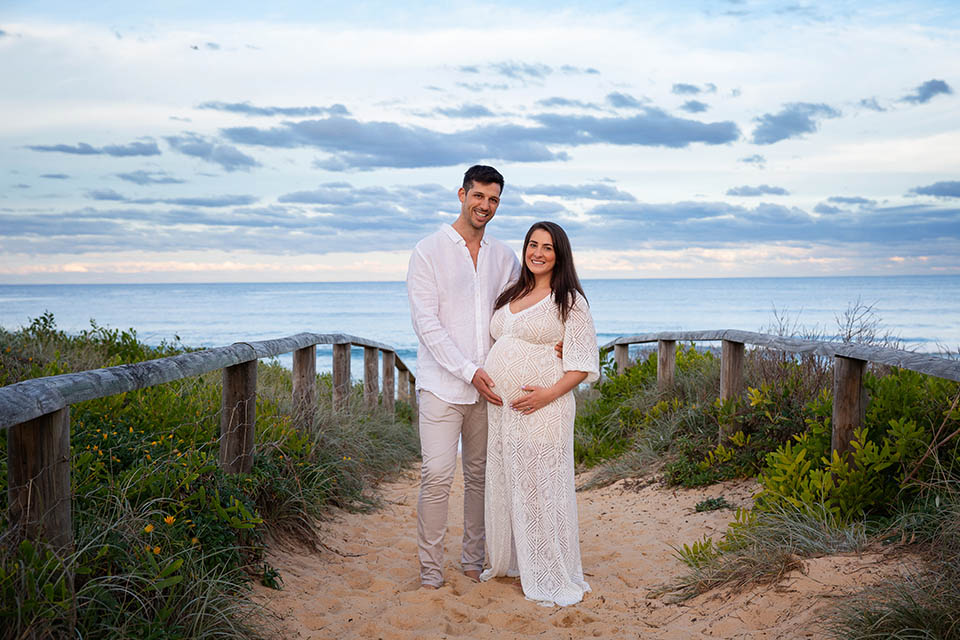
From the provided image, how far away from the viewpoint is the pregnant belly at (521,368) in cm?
415

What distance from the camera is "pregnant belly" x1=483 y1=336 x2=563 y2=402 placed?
13.6 feet

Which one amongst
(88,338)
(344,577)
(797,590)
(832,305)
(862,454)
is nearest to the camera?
(797,590)

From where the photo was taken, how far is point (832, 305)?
173ft

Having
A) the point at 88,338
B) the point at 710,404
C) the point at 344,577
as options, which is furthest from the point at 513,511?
the point at 88,338

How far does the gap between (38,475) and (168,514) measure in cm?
90

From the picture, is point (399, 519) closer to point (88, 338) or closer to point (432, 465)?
point (432, 465)

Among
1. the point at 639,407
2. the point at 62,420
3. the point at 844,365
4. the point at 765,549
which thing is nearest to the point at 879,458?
the point at 844,365

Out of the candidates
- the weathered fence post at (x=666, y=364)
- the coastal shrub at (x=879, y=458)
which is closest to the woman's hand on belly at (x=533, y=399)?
the coastal shrub at (x=879, y=458)

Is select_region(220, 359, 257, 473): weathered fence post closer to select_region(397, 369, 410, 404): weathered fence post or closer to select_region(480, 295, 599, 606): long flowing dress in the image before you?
select_region(480, 295, 599, 606): long flowing dress

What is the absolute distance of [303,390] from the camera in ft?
19.0

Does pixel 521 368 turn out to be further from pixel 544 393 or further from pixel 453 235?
pixel 453 235

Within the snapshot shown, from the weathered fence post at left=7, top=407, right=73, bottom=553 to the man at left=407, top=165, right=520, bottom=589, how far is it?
202 cm

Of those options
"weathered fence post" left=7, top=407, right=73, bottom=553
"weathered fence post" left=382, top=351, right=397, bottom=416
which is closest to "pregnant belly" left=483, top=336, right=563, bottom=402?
"weathered fence post" left=7, top=407, right=73, bottom=553

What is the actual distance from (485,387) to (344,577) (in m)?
1.33
